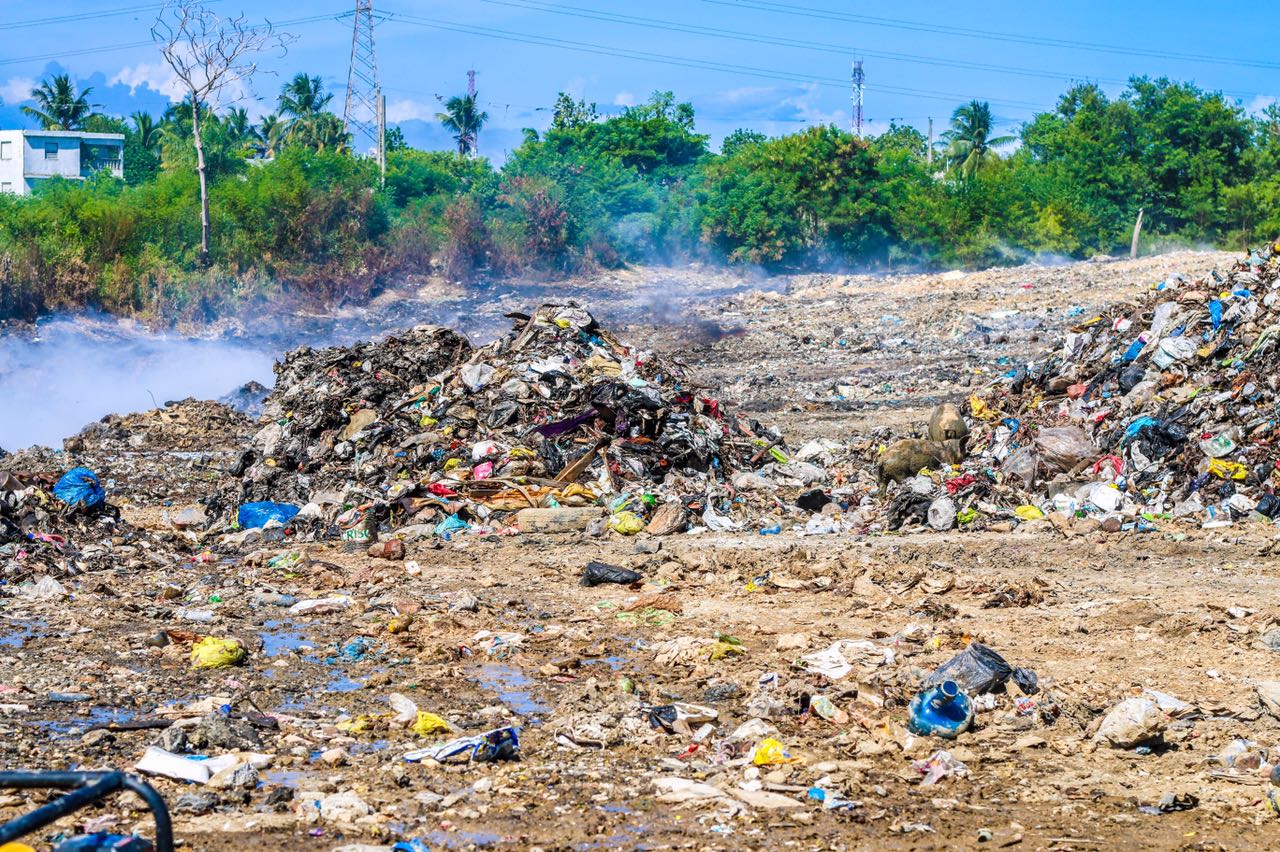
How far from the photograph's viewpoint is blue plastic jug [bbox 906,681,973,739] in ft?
16.3

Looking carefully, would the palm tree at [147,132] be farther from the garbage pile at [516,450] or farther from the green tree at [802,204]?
the garbage pile at [516,450]

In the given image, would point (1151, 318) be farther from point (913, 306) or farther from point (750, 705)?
point (913, 306)

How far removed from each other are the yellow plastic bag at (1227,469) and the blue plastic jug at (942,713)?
189 inches

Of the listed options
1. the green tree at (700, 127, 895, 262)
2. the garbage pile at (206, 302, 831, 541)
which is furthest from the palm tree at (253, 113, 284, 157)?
the garbage pile at (206, 302, 831, 541)

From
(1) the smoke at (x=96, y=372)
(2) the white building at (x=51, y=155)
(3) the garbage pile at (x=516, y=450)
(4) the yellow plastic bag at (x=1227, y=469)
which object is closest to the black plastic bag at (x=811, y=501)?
(3) the garbage pile at (x=516, y=450)

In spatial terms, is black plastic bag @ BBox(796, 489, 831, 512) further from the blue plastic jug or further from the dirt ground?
the blue plastic jug

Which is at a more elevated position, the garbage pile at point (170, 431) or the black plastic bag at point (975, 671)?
the black plastic bag at point (975, 671)

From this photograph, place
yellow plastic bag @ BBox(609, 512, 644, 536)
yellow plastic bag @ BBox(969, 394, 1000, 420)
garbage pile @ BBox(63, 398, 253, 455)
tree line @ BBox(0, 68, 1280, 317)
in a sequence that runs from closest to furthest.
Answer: yellow plastic bag @ BBox(609, 512, 644, 536) → yellow plastic bag @ BBox(969, 394, 1000, 420) → garbage pile @ BBox(63, 398, 253, 455) → tree line @ BBox(0, 68, 1280, 317)

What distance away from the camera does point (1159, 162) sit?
3956 centimetres

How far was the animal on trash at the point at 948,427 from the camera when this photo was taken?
11211mm

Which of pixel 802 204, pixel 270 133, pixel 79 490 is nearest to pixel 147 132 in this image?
pixel 270 133

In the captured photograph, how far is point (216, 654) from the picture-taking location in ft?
20.0

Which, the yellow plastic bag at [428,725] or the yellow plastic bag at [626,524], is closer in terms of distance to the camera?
the yellow plastic bag at [428,725]

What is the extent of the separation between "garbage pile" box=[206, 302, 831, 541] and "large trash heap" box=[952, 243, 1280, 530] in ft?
5.39
